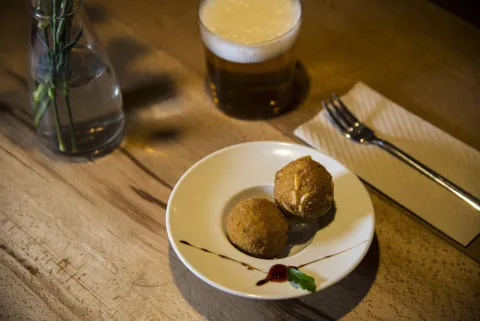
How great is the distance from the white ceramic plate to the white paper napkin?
0.36ft

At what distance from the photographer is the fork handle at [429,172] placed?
2.98ft

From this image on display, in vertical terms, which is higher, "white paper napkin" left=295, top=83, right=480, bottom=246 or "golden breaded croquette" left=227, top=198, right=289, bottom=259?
"golden breaded croquette" left=227, top=198, right=289, bottom=259

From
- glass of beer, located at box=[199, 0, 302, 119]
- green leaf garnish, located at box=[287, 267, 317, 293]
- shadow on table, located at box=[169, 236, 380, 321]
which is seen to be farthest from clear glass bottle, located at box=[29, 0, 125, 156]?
green leaf garnish, located at box=[287, 267, 317, 293]

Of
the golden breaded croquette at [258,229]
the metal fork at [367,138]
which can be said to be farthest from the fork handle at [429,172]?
the golden breaded croquette at [258,229]

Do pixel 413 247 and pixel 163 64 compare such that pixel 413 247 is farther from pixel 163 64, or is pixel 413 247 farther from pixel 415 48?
pixel 163 64

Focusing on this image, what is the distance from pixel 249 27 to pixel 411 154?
370 millimetres

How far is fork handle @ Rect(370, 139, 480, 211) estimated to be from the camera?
0.91 m

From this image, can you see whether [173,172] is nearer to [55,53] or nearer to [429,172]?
[55,53]

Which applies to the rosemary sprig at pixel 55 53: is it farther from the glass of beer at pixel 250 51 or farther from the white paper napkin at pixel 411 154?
the white paper napkin at pixel 411 154

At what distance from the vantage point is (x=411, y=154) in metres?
0.99

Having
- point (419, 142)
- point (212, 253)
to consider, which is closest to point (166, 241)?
point (212, 253)

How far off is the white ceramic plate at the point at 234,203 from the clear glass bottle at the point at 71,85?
0.24 meters

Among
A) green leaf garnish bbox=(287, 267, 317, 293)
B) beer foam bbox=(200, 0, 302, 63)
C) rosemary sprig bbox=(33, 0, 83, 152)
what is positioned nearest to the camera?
green leaf garnish bbox=(287, 267, 317, 293)

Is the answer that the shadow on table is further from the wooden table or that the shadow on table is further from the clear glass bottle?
the clear glass bottle
